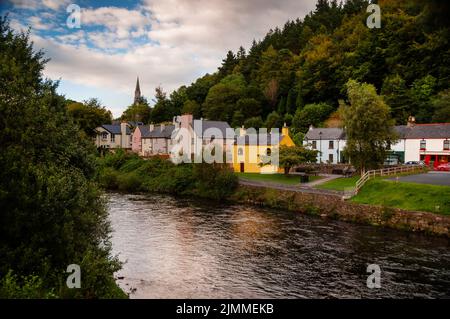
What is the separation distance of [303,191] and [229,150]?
959 inches

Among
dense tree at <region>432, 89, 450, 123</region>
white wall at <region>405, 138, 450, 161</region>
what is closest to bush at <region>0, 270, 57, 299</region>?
white wall at <region>405, 138, 450, 161</region>

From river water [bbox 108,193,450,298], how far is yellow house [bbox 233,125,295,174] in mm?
23807

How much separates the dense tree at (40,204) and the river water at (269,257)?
10.5 ft

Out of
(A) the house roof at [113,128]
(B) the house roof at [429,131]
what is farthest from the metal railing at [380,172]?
(A) the house roof at [113,128]

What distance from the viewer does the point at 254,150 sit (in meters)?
66.0

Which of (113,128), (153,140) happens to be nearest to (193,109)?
(113,128)

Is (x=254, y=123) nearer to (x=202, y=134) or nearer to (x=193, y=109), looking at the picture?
(x=202, y=134)

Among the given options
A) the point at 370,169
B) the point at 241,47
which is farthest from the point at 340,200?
the point at 241,47

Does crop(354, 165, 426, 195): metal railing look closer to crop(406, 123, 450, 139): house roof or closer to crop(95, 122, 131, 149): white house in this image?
crop(406, 123, 450, 139): house roof

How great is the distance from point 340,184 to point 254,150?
20.9 m

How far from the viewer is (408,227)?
3481 centimetres

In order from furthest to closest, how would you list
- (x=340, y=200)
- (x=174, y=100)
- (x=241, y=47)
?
1. (x=241, y=47)
2. (x=174, y=100)
3. (x=340, y=200)

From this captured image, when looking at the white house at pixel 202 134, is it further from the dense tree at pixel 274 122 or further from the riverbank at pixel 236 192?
the dense tree at pixel 274 122
